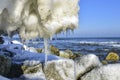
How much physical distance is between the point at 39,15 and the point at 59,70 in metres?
7.92

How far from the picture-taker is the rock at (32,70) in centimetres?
940

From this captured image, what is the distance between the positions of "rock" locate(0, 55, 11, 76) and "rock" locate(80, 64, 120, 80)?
3.52 m

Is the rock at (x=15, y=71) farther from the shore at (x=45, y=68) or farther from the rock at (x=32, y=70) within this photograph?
the rock at (x=32, y=70)

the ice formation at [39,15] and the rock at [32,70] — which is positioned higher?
the ice formation at [39,15]

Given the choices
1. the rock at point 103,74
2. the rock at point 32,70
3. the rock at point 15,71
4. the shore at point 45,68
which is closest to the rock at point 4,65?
the shore at point 45,68

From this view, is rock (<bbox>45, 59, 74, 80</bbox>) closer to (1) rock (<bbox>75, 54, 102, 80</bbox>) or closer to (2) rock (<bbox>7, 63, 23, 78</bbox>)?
(2) rock (<bbox>7, 63, 23, 78</bbox>)

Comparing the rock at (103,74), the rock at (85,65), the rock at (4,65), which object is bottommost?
the rock at (103,74)

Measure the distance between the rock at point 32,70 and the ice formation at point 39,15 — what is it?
7028 mm

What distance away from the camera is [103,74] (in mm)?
11477

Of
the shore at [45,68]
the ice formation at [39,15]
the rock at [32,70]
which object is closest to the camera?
the ice formation at [39,15]

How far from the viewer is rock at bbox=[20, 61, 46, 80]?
940cm

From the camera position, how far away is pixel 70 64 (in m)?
10.3

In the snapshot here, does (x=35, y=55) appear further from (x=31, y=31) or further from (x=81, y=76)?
(x=31, y=31)

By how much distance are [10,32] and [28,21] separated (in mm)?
Answer: 176
